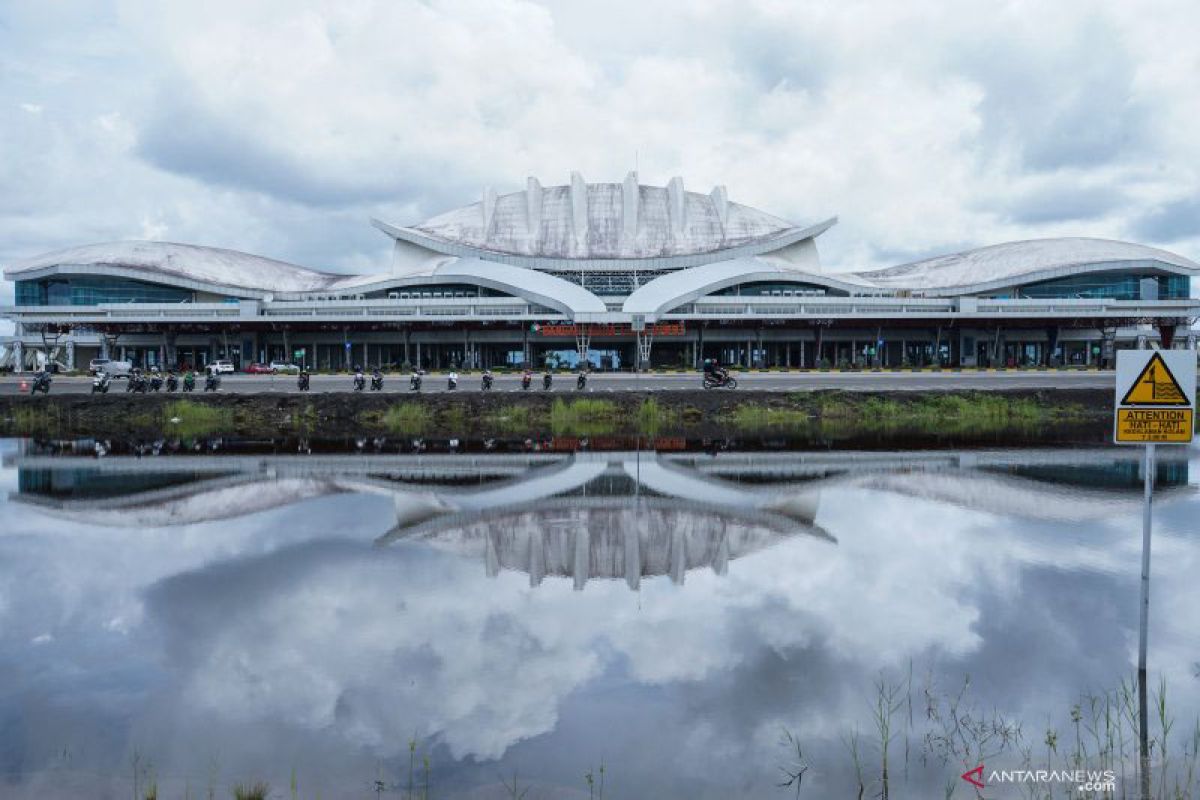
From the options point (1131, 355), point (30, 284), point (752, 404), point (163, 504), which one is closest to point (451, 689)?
point (1131, 355)

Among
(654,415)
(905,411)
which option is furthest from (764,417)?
(905,411)

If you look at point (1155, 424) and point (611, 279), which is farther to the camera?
point (611, 279)

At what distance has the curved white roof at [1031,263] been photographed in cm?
6656

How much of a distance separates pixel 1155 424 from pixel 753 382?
35.1m

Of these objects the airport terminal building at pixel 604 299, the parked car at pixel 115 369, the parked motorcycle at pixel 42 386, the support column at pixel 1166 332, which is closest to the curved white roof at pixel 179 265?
the airport terminal building at pixel 604 299

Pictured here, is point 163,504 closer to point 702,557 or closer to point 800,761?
point 702,557

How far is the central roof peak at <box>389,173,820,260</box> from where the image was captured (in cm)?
7162

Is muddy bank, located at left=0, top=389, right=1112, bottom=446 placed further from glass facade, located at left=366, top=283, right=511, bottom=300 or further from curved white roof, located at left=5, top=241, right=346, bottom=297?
curved white roof, located at left=5, top=241, right=346, bottom=297

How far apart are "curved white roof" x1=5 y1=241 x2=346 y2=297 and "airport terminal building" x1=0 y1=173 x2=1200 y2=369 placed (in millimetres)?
280

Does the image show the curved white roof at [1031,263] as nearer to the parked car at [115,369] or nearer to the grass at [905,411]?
the grass at [905,411]

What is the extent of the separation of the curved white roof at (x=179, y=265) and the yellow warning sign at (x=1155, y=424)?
231 feet

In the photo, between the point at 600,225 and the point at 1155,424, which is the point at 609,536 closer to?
the point at 1155,424

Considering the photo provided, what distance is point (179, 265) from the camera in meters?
70.1

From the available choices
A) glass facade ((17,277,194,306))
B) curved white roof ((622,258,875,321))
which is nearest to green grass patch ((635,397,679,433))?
curved white roof ((622,258,875,321))
